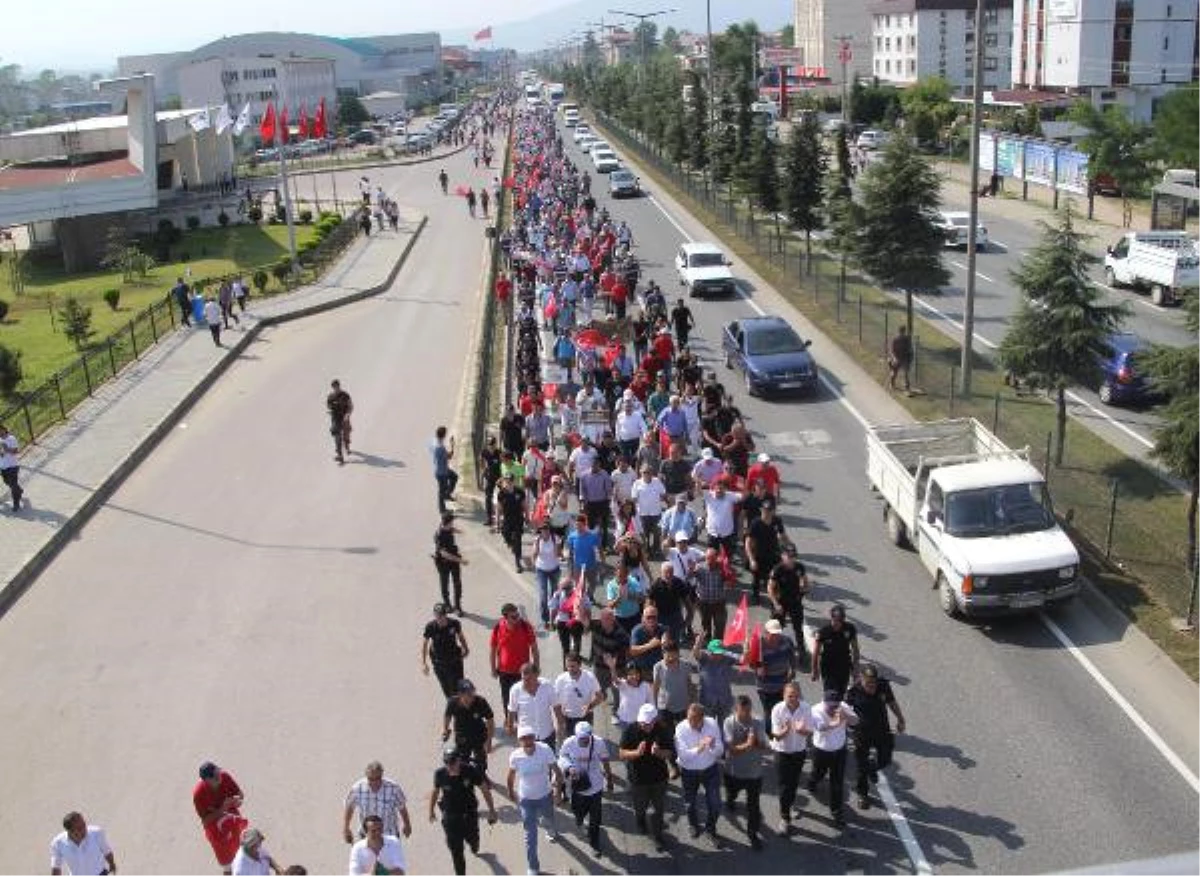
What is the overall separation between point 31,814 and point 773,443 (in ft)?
45.6

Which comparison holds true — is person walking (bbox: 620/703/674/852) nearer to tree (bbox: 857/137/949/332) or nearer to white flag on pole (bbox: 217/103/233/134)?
tree (bbox: 857/137/949/332)

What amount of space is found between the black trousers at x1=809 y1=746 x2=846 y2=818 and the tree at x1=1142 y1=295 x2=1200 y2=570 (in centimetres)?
742

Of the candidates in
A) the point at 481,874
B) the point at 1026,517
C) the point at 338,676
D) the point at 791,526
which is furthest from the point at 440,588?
the point at 1026,517

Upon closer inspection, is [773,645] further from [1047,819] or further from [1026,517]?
[1026,517]

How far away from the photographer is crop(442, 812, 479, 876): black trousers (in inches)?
396

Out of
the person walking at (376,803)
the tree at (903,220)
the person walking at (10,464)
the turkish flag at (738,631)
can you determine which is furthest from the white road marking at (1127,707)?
the person walking at (10,464)

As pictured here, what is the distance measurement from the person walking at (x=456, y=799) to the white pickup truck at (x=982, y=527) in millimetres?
6801

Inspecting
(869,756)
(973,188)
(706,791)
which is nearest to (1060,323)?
(973,188)

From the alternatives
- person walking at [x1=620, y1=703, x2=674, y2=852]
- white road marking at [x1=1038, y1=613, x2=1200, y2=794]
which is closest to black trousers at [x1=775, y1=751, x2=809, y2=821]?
person walking at [x1=620, y1=703, x2=674, y2=852]

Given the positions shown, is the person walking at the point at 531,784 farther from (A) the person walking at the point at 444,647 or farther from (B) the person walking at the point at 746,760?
(A) the person walking at the point at 444,647

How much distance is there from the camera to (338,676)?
14.5m

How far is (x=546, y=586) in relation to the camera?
49.6 feet

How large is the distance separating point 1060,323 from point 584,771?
1385cm

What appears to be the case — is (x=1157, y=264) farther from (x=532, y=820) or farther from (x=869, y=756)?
(x=532, y=820)
